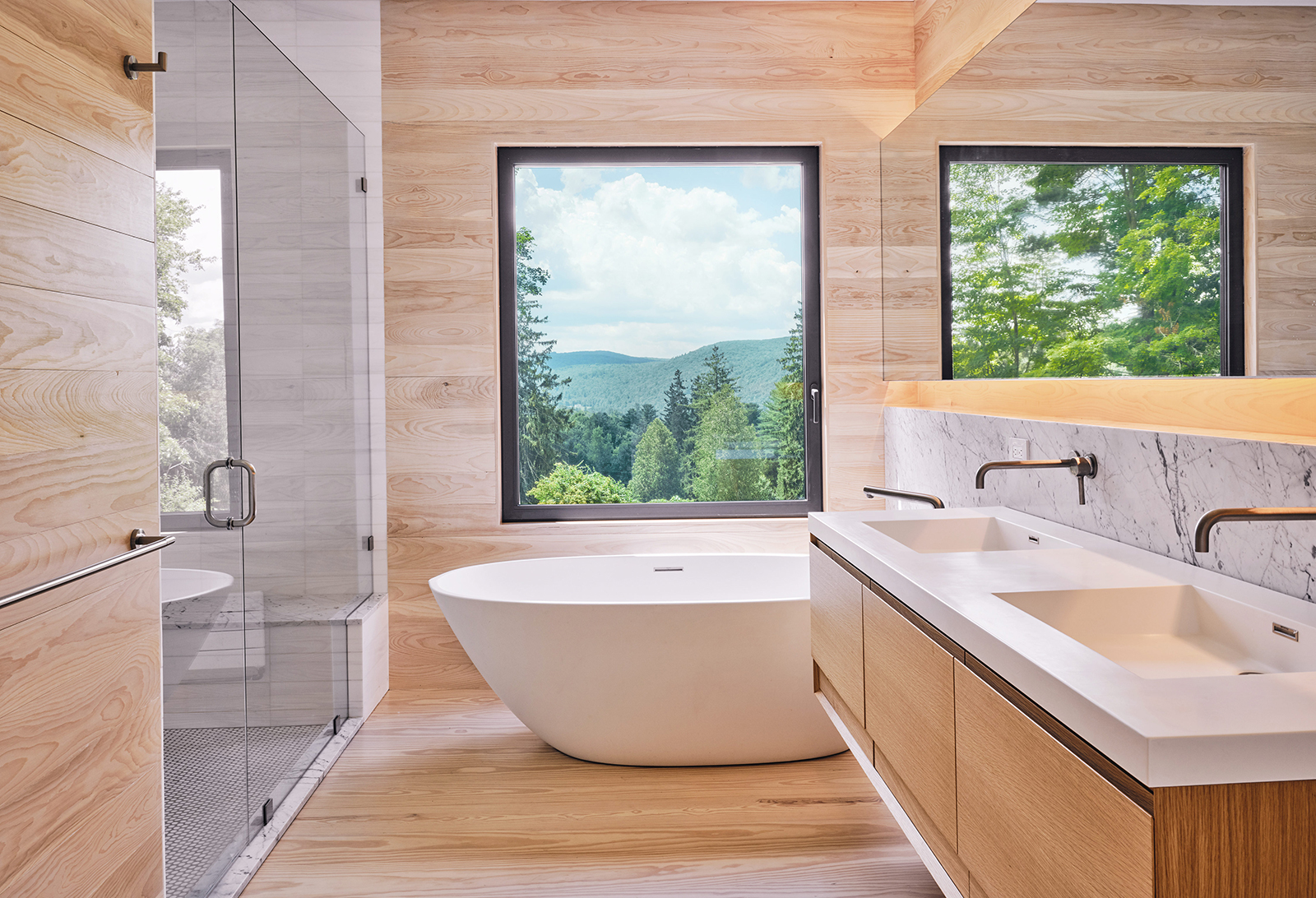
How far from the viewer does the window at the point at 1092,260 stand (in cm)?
157

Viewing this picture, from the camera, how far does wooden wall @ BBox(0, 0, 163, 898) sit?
4.15ft

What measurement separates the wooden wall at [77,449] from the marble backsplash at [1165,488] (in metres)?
1.94

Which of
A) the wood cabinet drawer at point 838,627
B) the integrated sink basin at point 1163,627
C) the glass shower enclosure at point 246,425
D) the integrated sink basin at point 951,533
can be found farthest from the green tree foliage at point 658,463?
the integrated sink basin at point 1163,627

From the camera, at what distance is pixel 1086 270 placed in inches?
78.6

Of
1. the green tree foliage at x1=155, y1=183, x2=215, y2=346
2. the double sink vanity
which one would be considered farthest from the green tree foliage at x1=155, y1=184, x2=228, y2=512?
the double sink vanity

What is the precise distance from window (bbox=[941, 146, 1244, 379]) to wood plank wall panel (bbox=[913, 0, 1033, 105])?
14.5 inches

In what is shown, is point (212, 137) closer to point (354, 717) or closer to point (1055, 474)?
point (354, 717)

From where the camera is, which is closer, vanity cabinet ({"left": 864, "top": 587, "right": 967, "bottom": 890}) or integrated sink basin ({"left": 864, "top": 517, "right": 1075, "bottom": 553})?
vanity cabinet ({"left": 864, "top": 587, "right": 967, "bottom": 890})

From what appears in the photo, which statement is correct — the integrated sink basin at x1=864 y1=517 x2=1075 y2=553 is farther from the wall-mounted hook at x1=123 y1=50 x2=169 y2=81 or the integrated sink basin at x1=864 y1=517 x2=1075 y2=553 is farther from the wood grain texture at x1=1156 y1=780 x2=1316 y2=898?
the wall-mounted hook at x1=123 y1=50 x2=169 y2=81

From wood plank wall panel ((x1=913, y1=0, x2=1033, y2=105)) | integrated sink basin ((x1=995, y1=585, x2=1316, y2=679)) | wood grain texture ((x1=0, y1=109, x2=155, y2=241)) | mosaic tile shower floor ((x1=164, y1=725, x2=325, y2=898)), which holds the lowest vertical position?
mosaic tile shower floor ((x1=164, y1=725, x2=325, y2=898))

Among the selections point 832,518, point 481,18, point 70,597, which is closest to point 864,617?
point 832,518

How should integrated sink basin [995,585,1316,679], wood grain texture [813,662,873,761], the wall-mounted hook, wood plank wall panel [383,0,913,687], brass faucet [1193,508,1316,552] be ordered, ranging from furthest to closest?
wood plank wall panel [383,0,913,687]
wood grain texture [813,662,873,761]
the wall-mounted hook
integrated sink basin [995,585,1316,679]
brass faucet [1193,508,1316,552]

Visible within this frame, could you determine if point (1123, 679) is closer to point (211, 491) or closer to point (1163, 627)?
point (1163, 627)

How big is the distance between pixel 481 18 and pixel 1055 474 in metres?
2.64
